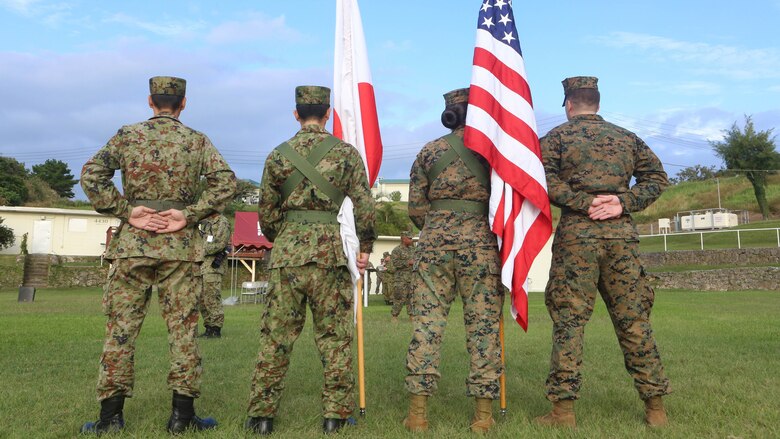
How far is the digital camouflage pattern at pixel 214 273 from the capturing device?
33.7ft

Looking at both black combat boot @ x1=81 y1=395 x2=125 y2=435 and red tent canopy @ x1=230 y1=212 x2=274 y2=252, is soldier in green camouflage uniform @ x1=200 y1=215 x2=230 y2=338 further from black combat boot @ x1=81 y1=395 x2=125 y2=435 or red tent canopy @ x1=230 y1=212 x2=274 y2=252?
red tent canopy @ x1=230 y1=212 x2=274 y2=252

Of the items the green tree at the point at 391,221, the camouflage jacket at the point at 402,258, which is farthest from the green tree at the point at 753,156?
the camouflage jacket at the point at 402,258

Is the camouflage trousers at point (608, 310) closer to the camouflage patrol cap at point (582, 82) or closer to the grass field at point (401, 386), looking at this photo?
the grass field at point (401, 386)

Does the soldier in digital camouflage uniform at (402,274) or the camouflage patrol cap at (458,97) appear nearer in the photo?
the camouflage patrol cap at (458,97)

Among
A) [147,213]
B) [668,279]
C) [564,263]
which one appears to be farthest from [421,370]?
[668,279]

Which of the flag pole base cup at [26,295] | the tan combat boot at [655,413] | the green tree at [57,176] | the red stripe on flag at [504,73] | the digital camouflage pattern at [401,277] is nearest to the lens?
the tan combat boot at [655,413]

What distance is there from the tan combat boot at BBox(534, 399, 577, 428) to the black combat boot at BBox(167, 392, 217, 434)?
94.7 inches

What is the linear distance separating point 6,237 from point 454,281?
39.2 metres

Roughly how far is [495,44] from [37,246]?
4050cm

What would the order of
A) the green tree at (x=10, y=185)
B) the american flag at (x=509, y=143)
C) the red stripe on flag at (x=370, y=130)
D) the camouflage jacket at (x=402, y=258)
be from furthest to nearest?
the green tree at (x=10, y=185) < the camouflage jacket at (x=402, y=258) < the red stripe on flag at (x=370, y=130) < the american flag at (x=509, y=143)

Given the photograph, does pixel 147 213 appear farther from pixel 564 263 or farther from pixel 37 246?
pixel 37 246

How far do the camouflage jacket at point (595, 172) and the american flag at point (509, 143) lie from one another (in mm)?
161

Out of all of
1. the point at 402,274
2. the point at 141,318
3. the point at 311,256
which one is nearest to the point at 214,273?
the point at 402,274

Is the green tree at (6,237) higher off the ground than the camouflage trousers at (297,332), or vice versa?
the green tree at (6,237)
